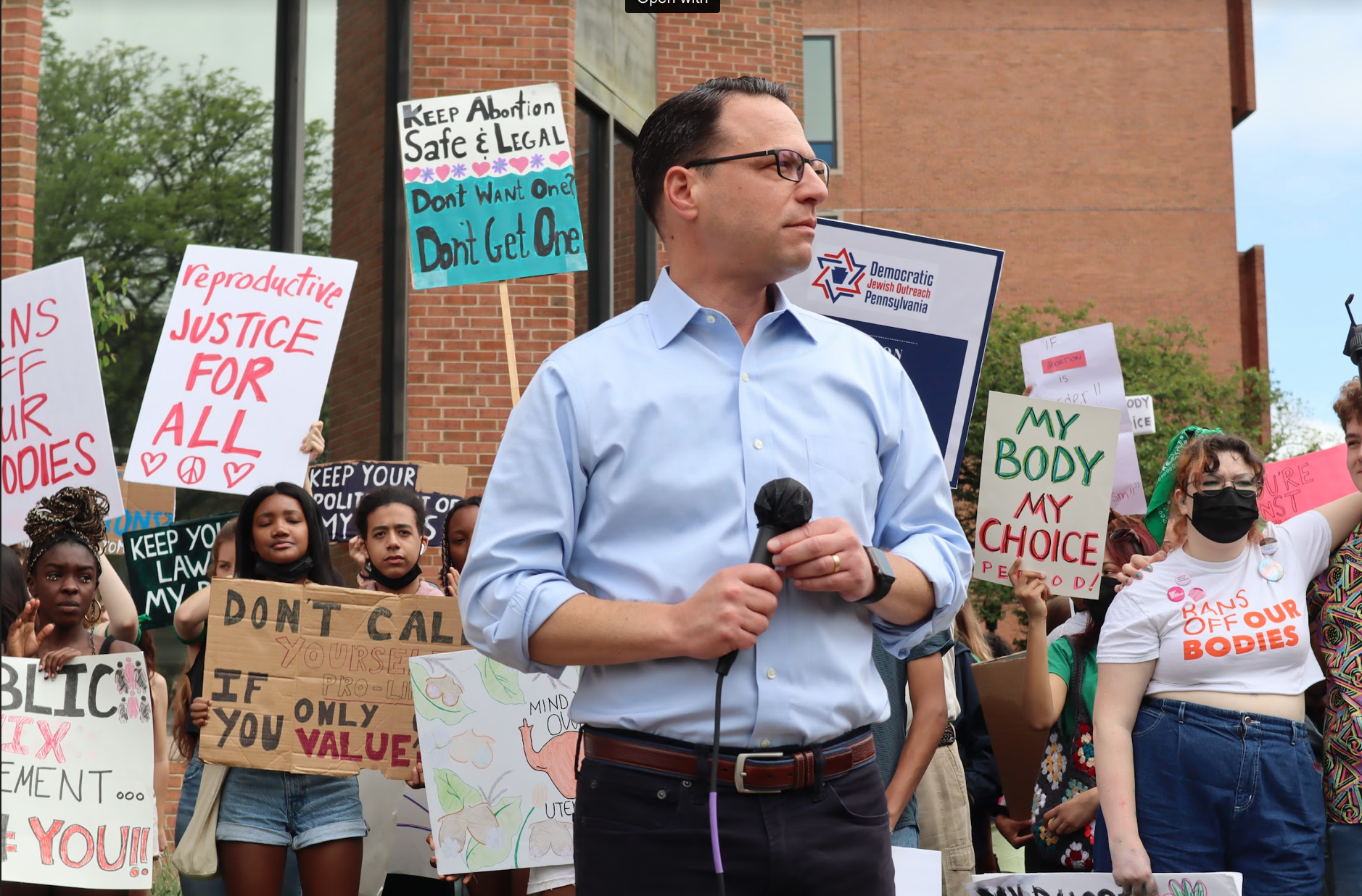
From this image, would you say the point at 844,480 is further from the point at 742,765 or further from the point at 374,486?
the point at 374,486

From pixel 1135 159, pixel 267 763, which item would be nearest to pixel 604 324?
pixel 267 763

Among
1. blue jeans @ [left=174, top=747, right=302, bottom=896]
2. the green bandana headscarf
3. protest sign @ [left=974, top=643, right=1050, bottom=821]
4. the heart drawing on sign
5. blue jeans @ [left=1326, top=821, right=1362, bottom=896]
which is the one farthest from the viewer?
the heart drawing on sign

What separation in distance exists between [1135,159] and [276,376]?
2873 centimetres

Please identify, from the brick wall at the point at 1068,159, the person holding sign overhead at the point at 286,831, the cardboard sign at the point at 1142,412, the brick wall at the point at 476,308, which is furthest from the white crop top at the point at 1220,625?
the brick wall at the point at 1068,159

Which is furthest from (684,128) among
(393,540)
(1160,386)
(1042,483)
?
(1160,386)

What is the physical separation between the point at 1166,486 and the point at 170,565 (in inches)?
163

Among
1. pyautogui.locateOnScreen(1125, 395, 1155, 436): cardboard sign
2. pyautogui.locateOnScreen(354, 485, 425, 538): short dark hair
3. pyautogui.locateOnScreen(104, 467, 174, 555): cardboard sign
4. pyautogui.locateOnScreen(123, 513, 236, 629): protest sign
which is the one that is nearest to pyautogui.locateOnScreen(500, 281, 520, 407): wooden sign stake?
pyautogui.locateOnScreen(354, 485, 425, 538): short dark hair

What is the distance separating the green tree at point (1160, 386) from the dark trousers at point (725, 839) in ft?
77.6

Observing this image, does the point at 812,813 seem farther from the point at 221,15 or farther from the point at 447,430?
the point at 221,15

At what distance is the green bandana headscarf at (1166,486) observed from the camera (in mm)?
4297

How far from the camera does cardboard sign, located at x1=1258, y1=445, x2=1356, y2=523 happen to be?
6.26 m

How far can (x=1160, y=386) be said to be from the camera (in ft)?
88.9

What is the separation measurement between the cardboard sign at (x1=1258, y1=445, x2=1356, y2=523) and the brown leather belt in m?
4.59

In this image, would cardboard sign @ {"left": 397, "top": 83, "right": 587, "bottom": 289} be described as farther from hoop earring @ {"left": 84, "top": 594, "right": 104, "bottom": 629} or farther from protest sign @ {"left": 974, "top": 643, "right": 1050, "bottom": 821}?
protest sign @ {"left": 974, "top": 643, "right": 1050, "bottom": 821}
